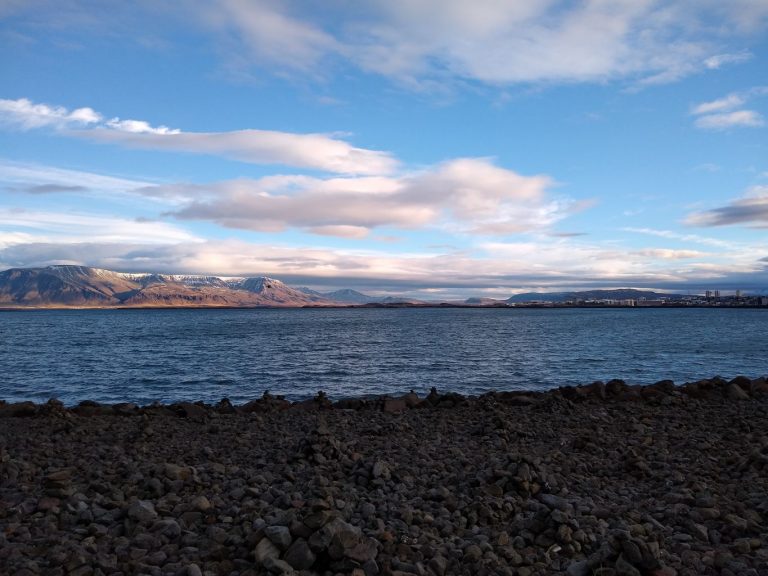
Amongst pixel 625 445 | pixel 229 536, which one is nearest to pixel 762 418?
pixel 625 445

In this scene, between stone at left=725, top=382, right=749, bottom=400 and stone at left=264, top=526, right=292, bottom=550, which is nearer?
stone at left=264, top=526, right=292, bottom=550

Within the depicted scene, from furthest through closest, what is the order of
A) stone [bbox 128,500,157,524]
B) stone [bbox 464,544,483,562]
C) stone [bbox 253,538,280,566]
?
1. stone [bbox 128,500,157,524]
2. stone [bbox 464,544,483,562]
3. stone [bbox 253,538,280,566]

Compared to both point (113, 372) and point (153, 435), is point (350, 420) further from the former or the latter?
point (113, 372)

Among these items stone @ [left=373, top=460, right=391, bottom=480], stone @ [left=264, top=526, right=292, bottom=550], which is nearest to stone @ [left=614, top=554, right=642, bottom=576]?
stone @ [left=264, top=526, right=292, bottom=550]

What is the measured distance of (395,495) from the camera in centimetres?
988

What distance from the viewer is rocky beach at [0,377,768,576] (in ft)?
22.7

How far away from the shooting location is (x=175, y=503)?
9375 mm

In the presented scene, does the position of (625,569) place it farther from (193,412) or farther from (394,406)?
(193,412)

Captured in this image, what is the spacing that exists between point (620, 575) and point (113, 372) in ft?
143

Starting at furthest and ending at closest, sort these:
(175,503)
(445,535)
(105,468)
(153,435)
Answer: (153,435), (105,468), (175,503), (445,535)

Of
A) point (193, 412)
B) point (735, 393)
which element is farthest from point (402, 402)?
point (735, 393)

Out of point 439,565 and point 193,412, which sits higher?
point 439,565

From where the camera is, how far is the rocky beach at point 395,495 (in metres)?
6.91

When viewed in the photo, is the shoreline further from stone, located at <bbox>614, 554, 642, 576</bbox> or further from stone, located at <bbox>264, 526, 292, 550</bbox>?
stone, located at <bbox>614, 554, 642, 576</bbox>
